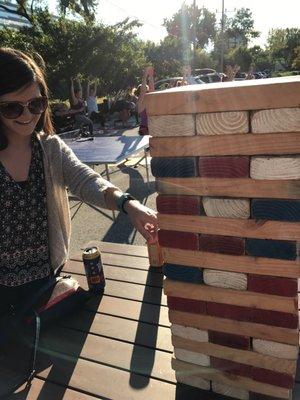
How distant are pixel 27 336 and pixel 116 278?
0.67 metres

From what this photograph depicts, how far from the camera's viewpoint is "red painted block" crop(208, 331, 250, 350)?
4.63ft

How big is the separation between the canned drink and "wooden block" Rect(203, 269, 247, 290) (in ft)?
3.39

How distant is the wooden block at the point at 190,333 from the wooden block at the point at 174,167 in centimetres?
62

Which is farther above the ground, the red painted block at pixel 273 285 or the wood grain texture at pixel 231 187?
the wood grain texture at pixel 231 187

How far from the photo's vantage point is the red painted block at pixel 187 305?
4.64ft

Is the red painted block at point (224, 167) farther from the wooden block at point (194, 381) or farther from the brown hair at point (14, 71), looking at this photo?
the brown hair at point (14, 71)

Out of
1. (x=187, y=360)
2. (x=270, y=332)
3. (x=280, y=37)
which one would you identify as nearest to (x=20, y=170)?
(x=187, y=360)

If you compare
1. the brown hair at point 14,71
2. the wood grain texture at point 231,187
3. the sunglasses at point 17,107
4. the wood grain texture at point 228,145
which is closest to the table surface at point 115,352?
the wood grain texture at point 231,187

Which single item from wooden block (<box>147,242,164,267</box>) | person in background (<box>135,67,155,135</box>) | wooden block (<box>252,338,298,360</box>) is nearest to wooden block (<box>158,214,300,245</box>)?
wooden block (<box>252,338,298,360</box>)

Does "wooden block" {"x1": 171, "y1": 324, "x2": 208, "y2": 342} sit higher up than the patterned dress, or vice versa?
the patterned dress

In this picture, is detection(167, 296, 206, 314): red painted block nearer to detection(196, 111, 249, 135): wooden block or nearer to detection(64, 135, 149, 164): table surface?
detection(196, 111, 249, 135): wooden block

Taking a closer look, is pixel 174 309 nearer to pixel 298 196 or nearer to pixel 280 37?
pixel 298 196

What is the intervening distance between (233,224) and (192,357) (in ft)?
2.12

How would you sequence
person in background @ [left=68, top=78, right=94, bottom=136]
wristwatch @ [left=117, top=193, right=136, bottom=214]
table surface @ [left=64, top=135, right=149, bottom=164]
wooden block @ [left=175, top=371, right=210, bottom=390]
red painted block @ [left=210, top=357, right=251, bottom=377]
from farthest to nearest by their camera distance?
person in background @ [left=68, top=78, right=94, bottom=136]
table surface @ [left=64, top=135, right=149, bottom=164]
wristwatch @ [left=117, top=193, right=136, bottom=214]
wooden block @ [left=175, top=371, right=210, bottom=390]
red painted block @ [left=210, top=357, right=251, bottom=377]
